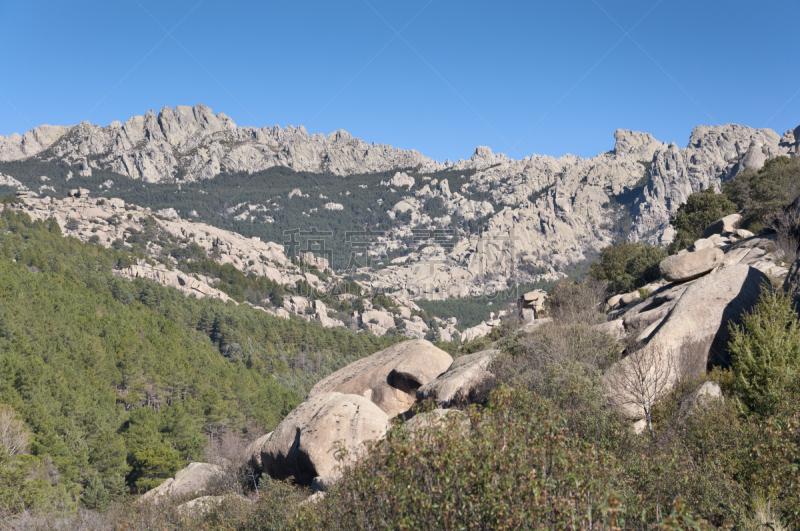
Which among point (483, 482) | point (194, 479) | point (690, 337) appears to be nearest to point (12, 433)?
point (194, 479)

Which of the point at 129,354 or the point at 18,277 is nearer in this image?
the point at 129,354

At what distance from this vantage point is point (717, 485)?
1003 centimetres

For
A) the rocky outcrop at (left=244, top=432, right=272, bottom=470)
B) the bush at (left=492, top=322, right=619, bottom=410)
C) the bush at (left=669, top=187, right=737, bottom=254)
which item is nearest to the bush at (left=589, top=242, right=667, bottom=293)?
the bush at (left=669, top=187, right=737, bottom=254)

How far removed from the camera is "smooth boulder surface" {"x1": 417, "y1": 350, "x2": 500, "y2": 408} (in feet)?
89.8

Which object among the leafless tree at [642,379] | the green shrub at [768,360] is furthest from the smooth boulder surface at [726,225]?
the green shrub at [768,360]

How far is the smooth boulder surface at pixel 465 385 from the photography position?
27375 millimetres

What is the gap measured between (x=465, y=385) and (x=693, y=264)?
17.9 m

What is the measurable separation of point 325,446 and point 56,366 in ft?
173

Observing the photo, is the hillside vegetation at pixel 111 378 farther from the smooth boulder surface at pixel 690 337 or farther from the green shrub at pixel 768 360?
the green shrub at pixel 768 360

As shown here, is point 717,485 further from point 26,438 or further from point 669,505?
point 26,438

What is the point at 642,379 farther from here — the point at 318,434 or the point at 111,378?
the point at 111,378

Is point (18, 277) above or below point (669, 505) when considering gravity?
above

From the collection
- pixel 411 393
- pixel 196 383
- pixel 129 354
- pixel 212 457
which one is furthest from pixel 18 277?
pixel 411 393

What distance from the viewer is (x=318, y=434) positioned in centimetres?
2338
